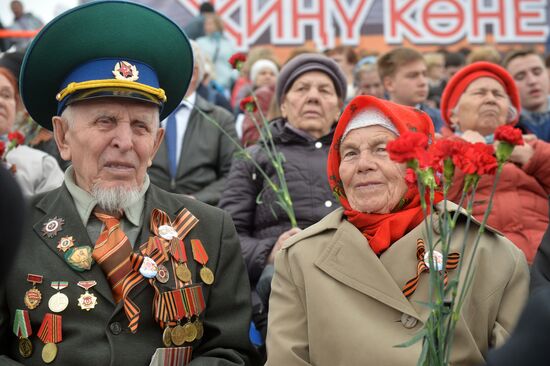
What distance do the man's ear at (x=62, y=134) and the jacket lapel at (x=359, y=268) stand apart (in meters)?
1.18

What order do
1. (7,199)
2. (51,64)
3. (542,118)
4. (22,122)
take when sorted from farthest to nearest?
(542,118)
(22,122)
(51,64)
(7,199)

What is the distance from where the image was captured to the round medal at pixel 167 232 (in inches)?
141

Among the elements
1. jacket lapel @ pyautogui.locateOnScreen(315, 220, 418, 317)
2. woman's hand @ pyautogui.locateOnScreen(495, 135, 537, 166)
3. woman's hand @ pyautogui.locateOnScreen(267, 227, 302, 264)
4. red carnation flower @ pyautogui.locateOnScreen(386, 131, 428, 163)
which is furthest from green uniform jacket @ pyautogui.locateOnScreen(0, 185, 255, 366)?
woman's hand @ pyautogui.locateOnScreen(495, 135, 537, 166)

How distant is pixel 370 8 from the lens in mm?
16000

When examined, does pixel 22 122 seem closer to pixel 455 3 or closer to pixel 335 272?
pixel 335 272

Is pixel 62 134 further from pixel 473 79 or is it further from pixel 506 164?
pixel 473 79

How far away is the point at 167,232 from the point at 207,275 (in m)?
0.25

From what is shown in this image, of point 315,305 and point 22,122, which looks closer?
point 315,305

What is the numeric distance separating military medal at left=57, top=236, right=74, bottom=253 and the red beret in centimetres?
284

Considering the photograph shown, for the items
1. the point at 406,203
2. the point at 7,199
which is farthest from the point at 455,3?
the point at 7,199

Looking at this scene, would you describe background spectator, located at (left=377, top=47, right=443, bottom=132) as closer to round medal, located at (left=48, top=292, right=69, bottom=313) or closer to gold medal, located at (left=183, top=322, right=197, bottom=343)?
gold medal, located at (left=183, top=322, right=197, bottom=343)

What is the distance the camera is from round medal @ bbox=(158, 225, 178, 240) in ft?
11.8

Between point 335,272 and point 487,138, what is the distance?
79.2 inches

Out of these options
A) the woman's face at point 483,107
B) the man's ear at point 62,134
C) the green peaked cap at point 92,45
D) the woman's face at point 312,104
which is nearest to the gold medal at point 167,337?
the man's ear at point 62,134
